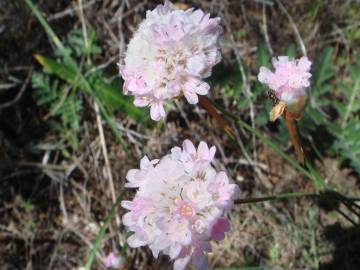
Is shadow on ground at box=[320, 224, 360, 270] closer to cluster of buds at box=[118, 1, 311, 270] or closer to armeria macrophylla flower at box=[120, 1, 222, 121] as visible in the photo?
cluster of buds at box=[118, 1, 311, 270]

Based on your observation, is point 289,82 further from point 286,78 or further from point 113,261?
point 113,261

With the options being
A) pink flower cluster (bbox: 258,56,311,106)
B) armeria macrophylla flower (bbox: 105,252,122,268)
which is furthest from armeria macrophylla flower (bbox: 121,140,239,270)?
armeria macrophylla flower (bbox: 105,252,122,268)

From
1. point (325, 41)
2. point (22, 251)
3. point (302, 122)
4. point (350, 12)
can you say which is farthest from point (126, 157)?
point (350, 12)

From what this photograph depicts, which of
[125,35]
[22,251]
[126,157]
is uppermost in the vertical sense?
[125,35]

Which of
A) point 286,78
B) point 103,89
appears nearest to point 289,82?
point 286,78

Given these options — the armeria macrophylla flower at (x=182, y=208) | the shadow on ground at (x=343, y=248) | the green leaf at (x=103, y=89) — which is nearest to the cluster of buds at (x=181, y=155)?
the armeria macrophylla flower at (x=182, y=208)

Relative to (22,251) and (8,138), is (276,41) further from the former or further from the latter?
(22,251)

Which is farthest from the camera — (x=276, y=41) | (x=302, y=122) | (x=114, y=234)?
(x=276, y=41)

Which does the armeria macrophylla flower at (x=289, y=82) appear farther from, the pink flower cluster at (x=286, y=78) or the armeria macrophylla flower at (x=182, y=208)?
the armeria macrophylla flower at (x=182, y=208)
